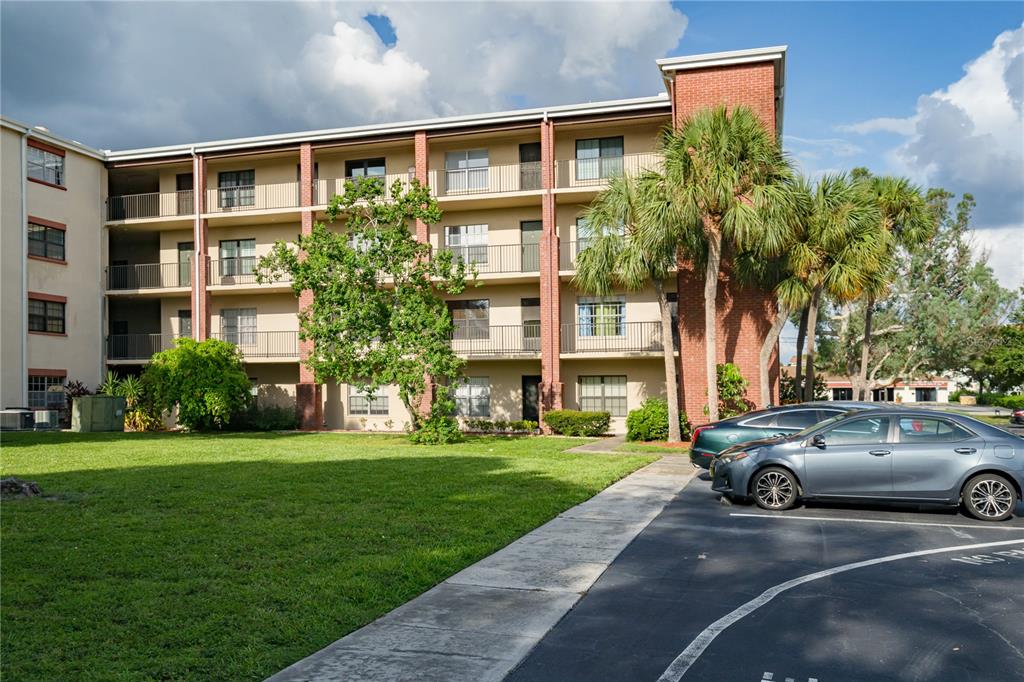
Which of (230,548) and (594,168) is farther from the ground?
(594,168)

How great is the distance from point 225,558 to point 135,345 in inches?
1127

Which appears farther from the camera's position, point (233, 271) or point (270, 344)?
point (233, 271)

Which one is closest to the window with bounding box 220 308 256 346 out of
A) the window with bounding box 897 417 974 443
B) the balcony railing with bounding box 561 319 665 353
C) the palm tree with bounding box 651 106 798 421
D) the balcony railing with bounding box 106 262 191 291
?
the balcony railing with bounding box 106 262 191 291

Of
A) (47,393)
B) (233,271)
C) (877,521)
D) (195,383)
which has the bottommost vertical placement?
(877,521)

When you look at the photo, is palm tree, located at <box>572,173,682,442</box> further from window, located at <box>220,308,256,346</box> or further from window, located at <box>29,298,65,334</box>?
window, located at <box>29,298,65,334</box>

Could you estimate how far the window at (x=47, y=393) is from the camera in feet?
95.5

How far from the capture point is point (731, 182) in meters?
20.7

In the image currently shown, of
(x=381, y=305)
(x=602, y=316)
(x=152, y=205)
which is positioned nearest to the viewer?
(x=381, y=305)

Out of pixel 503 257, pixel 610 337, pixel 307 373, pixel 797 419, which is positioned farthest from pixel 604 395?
pixel 797 419

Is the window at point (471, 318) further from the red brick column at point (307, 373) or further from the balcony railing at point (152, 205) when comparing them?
the balcony railing at point (152, 205)

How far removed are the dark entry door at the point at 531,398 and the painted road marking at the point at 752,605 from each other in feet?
68.4

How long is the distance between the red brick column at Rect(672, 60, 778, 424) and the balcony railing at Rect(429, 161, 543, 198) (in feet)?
19.5

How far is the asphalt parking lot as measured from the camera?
510cm

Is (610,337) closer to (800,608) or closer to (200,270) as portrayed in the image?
(200,270)
